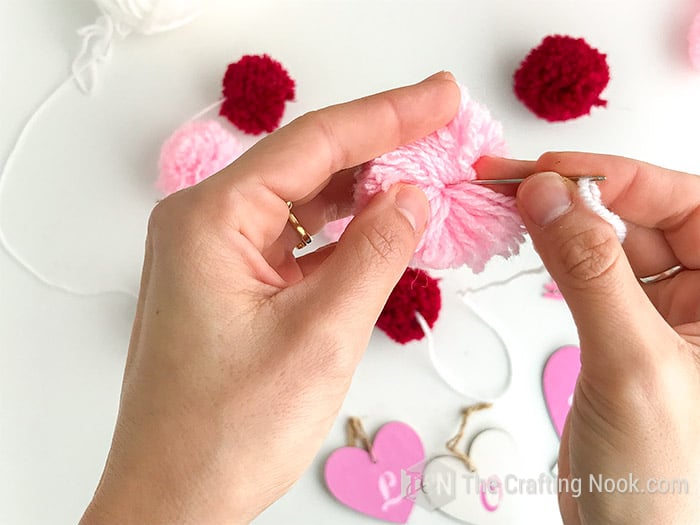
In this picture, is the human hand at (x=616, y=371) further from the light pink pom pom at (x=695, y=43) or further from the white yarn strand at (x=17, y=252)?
the white yarn strand at (x=17, y=252)

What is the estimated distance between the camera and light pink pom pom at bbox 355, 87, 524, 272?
2.72 feet

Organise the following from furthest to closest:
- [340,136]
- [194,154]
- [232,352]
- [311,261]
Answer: [194,154] → [311,261] → [340,136] → [232,352]

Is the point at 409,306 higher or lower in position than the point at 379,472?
higher

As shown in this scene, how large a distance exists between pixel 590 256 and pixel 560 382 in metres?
0.57

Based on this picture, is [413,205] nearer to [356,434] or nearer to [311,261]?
[311,261]

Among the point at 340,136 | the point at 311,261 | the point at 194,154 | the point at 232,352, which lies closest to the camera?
the point at 232,352

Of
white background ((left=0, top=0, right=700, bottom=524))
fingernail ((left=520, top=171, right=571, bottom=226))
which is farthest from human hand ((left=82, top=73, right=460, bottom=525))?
white background ((left=0, top=0, right=700, bottom=524))

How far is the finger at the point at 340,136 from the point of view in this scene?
0.74 m

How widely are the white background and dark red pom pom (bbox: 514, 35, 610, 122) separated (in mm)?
42

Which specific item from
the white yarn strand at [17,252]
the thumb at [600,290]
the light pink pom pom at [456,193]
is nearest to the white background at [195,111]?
the white yarn strand at [17,252]

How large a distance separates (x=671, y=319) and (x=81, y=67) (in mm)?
1103

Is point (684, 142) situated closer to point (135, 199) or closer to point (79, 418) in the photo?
point (135, 199)

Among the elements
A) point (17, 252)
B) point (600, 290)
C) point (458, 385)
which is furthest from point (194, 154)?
point (600, 290)

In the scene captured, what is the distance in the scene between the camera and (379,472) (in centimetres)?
117
